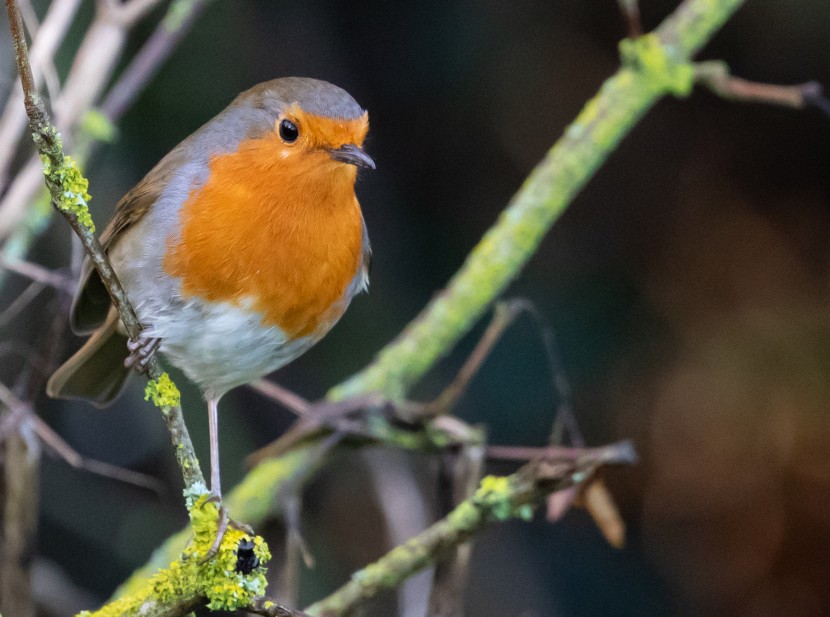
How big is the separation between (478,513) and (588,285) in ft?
7.91

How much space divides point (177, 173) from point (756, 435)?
2985mm

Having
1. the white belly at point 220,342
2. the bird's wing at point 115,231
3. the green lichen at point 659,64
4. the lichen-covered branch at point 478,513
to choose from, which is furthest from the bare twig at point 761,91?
the bird's wing at point 115,231

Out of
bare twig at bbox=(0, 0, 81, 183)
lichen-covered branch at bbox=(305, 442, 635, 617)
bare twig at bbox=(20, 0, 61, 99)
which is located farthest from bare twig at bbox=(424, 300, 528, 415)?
bare twig at bbox=(0, 0, 81, 183)

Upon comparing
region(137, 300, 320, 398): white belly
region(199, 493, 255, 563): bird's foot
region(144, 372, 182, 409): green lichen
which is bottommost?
region(199, 493, 255, 563): bird's foot

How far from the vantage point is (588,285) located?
14.2ft

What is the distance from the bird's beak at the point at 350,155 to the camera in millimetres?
2189

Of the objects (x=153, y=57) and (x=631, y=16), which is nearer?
(x=631, y=16)

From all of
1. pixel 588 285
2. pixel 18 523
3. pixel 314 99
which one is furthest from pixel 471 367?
pixel 588 285

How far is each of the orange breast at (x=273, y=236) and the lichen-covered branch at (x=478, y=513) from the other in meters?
0.55

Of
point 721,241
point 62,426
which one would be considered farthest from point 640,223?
point 62,426

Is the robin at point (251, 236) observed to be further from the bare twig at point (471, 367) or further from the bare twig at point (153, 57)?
the bare twig at point (153, 57)

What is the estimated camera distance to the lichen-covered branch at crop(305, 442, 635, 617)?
199cm

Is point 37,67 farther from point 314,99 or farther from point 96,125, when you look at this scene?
point 314,99

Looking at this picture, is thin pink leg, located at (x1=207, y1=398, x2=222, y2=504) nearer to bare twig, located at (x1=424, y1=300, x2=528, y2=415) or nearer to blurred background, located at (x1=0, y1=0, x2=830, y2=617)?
bare twig, located at (x1=424, y1=300, x2=528, y2=415)
